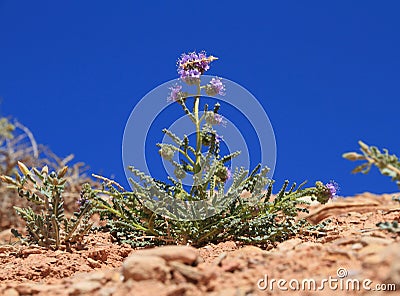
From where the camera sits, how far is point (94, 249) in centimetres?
340

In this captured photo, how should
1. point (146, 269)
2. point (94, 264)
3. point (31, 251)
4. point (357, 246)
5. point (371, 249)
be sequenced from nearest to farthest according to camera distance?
point (146, 269) → point (371, 249) → point (357, 246) → point (94, 264) → point (31, 251)

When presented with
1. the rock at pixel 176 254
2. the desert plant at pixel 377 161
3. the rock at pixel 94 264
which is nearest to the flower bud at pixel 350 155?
the desert plant at pixel 377 161

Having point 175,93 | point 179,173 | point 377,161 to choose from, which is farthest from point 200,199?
point 377,161

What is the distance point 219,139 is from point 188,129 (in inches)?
8.7

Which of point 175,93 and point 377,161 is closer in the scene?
point 377,161

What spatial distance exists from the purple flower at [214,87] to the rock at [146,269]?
1976 mm

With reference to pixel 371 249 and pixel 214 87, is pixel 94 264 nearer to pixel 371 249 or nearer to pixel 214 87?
pixel 214 87

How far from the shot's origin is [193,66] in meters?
3.61

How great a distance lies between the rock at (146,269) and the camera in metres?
1.72

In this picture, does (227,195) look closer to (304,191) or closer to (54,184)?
(304,191)

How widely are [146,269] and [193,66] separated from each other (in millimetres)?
2111

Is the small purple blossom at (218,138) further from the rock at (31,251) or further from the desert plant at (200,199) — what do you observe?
the rock at (31,251)

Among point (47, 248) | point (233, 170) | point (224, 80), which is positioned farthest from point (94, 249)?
point (224, 80)

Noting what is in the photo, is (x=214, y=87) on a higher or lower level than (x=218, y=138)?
higher
